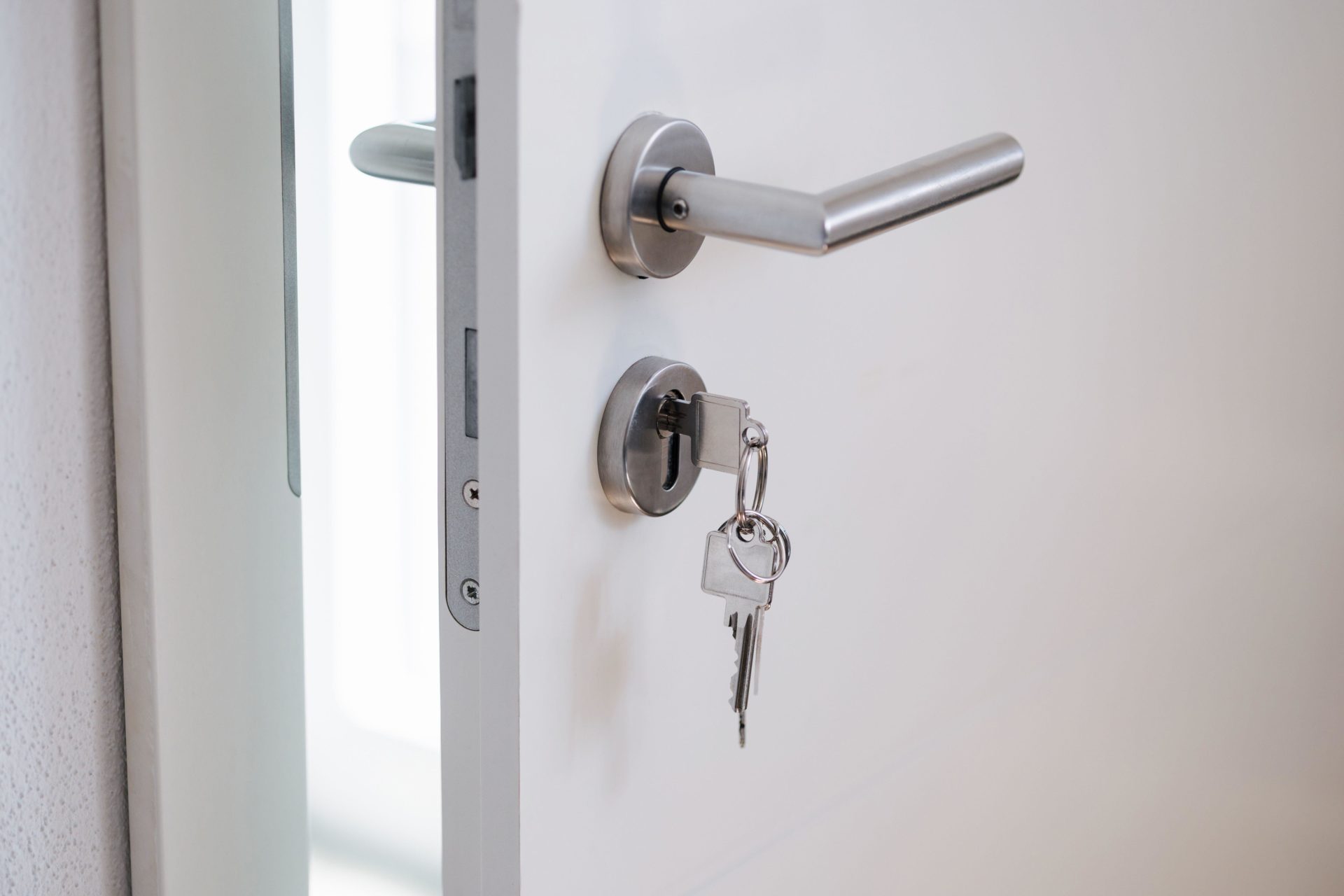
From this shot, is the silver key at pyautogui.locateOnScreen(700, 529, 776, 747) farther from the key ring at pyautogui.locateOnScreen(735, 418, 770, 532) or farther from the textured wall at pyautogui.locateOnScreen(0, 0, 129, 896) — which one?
the textured wall at pyautogui.locateOnScreen(0, 0, 129, 896)

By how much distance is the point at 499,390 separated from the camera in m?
0.30

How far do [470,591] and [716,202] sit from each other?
0.44 feet

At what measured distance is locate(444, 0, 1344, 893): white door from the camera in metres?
0.32

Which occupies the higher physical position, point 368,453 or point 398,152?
point 398,152

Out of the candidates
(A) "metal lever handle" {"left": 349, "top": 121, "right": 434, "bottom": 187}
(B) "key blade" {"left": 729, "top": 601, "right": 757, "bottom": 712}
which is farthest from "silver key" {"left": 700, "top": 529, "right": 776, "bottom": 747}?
(A) "metal lever handle" {"left": 349, "top": 121, "right": 434, "bottom": 187}

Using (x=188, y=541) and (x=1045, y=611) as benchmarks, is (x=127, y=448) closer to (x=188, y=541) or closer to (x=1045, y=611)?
(x=188, y=541)

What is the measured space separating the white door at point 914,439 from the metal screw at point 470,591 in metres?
0.02

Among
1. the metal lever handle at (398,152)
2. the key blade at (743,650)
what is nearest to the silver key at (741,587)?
the key blade at (743,650)

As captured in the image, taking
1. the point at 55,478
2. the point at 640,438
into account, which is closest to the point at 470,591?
the point at 640,438

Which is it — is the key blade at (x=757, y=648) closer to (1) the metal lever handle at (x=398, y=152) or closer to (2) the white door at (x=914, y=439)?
(2) the white door at (x=914, y=439)

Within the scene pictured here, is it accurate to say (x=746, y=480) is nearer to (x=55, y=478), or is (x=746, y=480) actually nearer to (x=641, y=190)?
(x=641, y=190)

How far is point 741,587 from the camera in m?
0.36

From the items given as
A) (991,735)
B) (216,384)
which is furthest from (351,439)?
(991,735)

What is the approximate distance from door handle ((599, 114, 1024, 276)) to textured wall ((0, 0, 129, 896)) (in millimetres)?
220
